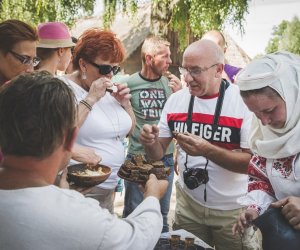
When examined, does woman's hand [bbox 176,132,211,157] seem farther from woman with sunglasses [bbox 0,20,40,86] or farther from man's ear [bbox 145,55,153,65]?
man's ear [bbox 145,55,153,65]

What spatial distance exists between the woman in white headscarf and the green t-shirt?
6.83 feet

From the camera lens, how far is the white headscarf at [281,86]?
1.85m

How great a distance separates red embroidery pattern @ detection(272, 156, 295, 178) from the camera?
73.8 inches

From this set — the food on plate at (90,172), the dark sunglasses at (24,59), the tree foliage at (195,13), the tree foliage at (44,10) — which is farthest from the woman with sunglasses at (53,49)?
the tree foliage at (44,10)

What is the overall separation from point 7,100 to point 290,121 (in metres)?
1.33

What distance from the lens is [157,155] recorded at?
9.07ft

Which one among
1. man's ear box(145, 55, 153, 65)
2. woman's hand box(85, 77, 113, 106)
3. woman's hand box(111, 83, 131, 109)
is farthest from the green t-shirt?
woman's hand box(85, 77, 113, 106)

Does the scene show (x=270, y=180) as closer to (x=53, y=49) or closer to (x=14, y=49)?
(x=14, y=49)

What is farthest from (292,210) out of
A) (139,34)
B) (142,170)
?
(139,34)

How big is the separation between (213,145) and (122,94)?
0.80m

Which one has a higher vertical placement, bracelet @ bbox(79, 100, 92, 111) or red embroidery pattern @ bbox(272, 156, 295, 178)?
bracelet @ bbox(79, 100, 92, 111)

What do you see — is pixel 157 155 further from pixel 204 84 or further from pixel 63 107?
pixel 63 107

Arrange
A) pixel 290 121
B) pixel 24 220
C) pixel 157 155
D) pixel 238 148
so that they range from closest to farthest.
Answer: pixel 24 220 < pixel 290 121 < pixel 238 148 < pixel 157 155

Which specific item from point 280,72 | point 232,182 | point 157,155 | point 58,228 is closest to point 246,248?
point 232,182
